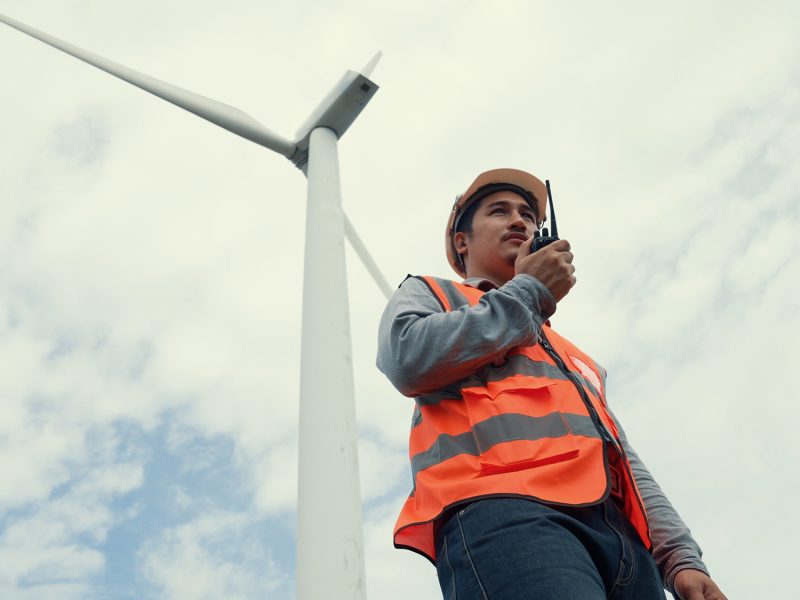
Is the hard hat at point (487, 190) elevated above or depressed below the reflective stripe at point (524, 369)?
above

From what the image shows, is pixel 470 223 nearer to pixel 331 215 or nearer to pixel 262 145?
pixel 331 215

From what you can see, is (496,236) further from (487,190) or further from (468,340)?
(468,340)

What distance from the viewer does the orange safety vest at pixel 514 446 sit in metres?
2.58

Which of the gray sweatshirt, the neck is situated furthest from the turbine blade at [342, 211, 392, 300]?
the gray sweatshirt

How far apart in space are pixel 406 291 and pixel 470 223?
3.04ft

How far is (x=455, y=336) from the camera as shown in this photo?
285cm

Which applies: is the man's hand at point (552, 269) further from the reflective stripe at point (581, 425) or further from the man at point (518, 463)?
the reflective stripe at point (581, 425)

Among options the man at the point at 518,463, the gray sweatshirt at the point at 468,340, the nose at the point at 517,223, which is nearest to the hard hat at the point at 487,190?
the nose at the point at 517,223

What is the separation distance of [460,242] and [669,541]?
173 centimetres

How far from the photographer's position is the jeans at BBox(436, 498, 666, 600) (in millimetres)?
2305

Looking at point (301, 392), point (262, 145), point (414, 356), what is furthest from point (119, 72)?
point (414, 356)

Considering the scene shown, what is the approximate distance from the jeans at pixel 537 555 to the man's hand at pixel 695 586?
0.97ft

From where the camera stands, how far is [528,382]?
2902mm

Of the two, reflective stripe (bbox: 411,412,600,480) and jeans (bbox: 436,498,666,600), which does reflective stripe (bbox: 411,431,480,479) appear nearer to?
reflective stripe (bbox: 411,412,600,480)
